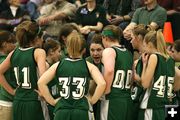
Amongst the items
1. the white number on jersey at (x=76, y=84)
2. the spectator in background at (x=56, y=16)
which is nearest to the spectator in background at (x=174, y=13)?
the spectator in background at (x=56, y=16)

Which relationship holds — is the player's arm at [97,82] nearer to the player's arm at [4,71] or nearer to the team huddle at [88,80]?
the team huddle at [88,80]

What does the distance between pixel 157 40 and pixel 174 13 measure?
4.43 m

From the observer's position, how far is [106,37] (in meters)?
7.34

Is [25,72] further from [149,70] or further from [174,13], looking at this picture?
[174,13]

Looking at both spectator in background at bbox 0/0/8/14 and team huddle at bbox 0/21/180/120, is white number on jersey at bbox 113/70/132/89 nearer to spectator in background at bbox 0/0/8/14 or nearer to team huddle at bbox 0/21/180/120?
team huddle at bbox 0/21/180/120

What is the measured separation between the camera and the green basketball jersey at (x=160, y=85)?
7.18m

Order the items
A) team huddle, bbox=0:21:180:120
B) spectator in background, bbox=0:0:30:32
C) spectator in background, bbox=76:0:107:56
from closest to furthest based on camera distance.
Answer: team huddle, bbox=0:21:180:120
spectator in background, bbox=76:0:107:56
spectator in background, bbox=0:0:30:32

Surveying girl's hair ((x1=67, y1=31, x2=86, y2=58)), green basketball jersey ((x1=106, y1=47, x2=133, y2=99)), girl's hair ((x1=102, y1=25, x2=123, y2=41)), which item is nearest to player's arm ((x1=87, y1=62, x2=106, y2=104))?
girl's hair ((x1=67, y1=31, x2=86, y2=58))

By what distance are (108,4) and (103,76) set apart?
17.3 feet

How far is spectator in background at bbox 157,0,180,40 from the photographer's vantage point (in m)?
11.4

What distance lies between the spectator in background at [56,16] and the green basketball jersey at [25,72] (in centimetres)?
437

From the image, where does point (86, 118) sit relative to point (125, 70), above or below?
below

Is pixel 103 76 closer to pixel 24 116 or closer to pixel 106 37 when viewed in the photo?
pixel 106 37

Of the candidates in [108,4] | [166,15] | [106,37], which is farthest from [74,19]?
[106,37]
